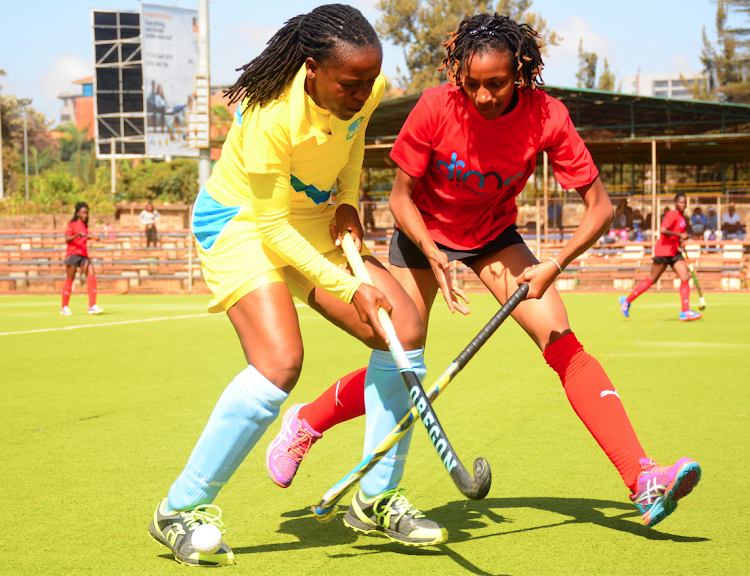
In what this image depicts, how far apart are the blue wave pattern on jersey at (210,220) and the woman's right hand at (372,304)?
630mm

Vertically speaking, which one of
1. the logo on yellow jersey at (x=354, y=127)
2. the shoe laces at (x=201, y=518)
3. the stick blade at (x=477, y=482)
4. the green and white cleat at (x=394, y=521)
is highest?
the logo on yellow jersey at (x=354, y=127)

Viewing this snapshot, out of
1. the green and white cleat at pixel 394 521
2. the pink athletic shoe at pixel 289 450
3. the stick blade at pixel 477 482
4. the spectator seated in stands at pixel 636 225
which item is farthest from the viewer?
the spectator seated in stands at pixel 636 225

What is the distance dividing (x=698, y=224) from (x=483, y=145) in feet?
76.7

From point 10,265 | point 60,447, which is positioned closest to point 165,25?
point 10,265

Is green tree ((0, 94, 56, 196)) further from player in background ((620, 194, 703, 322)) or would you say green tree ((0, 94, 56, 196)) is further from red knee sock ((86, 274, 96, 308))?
player in background ((620, 194, 703, 322))

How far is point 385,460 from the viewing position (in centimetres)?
316

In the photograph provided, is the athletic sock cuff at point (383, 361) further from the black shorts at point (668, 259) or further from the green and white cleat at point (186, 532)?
the black shorts at point (668, 259)

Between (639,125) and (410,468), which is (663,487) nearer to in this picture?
(410,468)

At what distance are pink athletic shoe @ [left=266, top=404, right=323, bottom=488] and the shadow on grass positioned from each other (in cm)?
18

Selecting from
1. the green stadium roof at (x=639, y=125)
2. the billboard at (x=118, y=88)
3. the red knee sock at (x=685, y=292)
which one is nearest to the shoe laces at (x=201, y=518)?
the red knee sock at (x=685, y=292)

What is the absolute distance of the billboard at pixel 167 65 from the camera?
41.2 meters

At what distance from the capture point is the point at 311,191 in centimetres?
322

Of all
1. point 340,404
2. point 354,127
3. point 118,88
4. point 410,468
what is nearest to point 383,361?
point 340,404

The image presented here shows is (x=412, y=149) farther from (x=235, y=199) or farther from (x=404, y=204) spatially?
(x=235, y=199)
